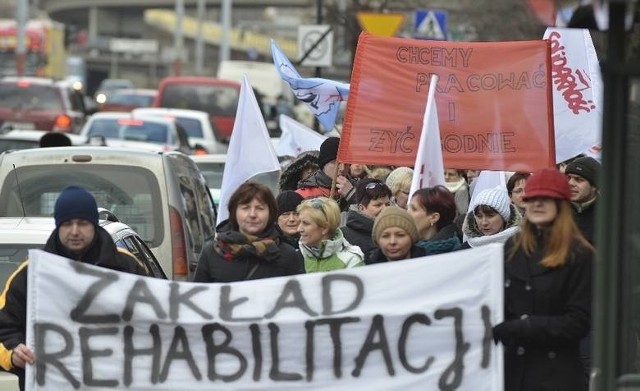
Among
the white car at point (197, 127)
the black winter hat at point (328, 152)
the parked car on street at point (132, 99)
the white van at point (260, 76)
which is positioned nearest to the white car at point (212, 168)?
the black winter hat at point (328, 152)

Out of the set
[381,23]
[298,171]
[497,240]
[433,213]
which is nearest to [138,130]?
[381,23]

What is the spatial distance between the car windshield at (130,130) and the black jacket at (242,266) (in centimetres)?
1706

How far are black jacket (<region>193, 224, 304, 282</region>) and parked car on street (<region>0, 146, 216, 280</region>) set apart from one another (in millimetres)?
3760

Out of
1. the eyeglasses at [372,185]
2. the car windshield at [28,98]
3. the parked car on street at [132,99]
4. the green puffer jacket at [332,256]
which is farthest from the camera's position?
the parked car on street at [132,99]

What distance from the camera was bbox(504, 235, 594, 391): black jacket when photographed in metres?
6.86

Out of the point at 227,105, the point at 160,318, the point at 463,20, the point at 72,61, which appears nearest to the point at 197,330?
the point at 160,318

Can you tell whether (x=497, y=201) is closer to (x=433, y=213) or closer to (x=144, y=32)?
(x=433, y=213)

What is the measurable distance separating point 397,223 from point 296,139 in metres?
8.62

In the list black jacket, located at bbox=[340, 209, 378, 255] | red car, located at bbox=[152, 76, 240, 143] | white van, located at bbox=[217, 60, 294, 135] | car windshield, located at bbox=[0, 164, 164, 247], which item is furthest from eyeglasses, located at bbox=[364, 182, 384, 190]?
white van, located at bbox=[217, 60, 294, 135]

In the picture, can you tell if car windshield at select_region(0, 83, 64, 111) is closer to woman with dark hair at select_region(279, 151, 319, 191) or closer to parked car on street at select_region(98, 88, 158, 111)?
parked car on street at select_region(98, 88, 158, 111)

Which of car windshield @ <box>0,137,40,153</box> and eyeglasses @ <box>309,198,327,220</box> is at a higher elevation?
car windshield @ <box>0,137,40,153</box>

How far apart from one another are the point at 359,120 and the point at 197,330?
11.3ft

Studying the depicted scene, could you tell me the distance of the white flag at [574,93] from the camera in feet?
38.2

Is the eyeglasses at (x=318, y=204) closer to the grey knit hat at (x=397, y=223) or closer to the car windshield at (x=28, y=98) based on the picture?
the grey knit hat at (x=397, y=223)
